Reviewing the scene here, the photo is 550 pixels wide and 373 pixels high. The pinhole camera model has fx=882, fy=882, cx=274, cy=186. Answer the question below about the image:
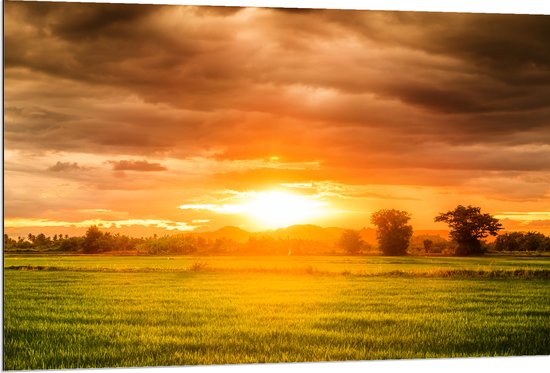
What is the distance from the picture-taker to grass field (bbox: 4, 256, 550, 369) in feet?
24.7

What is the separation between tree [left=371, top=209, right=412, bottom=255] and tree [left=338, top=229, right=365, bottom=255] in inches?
7.5

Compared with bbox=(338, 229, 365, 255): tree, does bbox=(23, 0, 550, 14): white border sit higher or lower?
higher

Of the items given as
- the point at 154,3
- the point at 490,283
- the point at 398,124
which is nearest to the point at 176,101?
the point at 154,3

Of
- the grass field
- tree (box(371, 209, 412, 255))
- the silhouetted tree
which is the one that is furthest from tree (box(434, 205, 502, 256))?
the grass field

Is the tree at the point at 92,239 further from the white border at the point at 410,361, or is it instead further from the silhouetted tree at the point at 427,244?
the silhouetted tree at the point at 427,244

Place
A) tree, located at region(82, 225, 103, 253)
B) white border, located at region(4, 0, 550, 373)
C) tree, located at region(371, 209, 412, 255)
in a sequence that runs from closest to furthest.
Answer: white border, located at region(4, 0, 550, 373)
tree, located at region(82, 225, 103, 253)
tree, located at region(371, 209, 412, 255)

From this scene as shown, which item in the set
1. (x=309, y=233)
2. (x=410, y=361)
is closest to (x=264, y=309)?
(x=309, y=233)

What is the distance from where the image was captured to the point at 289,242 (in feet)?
28.2

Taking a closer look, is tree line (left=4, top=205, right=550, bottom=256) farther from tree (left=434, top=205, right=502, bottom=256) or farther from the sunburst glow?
the sunburst glow

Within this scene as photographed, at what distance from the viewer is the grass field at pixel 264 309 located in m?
7.54

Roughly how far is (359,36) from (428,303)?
270cm

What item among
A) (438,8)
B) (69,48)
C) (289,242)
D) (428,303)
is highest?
(438,8)

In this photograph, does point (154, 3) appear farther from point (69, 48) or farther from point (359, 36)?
point (359, 36)

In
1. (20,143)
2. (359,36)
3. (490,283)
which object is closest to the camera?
(20,143)
